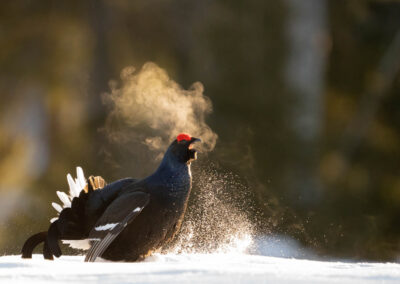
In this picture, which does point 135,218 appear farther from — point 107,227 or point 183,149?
point 183,149

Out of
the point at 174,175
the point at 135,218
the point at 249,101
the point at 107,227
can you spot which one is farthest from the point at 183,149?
the point at 249,101

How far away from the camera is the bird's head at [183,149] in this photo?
3242 mm

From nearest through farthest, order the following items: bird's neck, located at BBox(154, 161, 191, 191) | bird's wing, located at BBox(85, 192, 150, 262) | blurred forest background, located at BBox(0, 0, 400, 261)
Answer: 1. bird's wing, located at BBox(85, 192, 150, 262)
2. bird's neck, located at BBox(154, 161, 191, 191)
3. blurred forest background, located at BBox(0, 0, 400, 261)

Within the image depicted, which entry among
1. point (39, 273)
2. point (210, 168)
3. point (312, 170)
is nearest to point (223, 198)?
point (210, 168)

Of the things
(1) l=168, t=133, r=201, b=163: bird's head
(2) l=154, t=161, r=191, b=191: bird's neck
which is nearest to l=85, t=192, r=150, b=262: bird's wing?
(2) l=154, t=161, r=191, b=191: bird's neck

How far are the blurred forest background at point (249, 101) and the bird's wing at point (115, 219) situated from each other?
216 centimetres

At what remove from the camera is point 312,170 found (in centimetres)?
542

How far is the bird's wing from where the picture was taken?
306 centimetres

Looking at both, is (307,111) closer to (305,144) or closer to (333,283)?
(305,144)

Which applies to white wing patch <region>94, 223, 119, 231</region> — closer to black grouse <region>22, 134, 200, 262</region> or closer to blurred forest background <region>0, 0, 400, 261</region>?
black grouse <region>22, 134, 200, 262</region>

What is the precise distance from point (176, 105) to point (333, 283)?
395 centimetres

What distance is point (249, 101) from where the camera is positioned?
228 inches

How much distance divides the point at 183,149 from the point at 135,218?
436mm

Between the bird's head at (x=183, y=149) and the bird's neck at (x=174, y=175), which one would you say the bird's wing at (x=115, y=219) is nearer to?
the bird's neck at (x=174, y=175)
